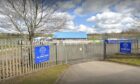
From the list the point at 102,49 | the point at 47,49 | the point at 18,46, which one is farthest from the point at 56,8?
the point at 102,49

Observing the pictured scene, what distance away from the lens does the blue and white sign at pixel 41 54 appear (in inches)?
455

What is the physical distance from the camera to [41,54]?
1194cm

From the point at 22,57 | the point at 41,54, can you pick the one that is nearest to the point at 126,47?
→ the point at 41,54

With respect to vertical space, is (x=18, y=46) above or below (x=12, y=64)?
above

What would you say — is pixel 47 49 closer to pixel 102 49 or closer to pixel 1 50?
pixel 1 50

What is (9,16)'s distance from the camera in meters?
12.4

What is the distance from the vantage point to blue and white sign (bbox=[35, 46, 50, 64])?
37.9ft

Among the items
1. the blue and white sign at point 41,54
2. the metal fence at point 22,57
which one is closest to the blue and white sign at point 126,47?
the metal fence at point 22,57

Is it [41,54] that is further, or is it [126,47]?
[126,47]

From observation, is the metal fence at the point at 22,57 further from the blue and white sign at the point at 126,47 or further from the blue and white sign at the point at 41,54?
the blue and white sign at the point at 126,47

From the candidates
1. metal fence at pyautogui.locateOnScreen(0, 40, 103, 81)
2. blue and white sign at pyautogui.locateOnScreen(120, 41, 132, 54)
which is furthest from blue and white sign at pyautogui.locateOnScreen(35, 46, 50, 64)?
blue and white sign at pyautogui.locateOnScreen(120, 41, 132, 54)

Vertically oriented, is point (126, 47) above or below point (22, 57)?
above

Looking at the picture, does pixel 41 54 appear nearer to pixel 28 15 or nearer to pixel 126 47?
pixel 28 15

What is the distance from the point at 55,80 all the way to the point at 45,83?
73cm
